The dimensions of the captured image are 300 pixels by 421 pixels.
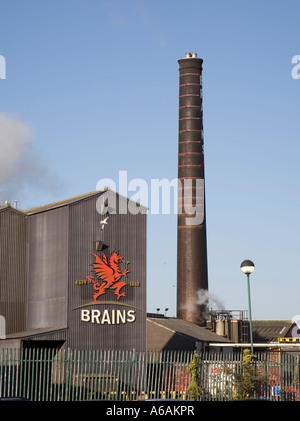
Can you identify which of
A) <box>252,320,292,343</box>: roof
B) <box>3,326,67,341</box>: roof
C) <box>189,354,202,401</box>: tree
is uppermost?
<box>252,320,292,343</box>: roof

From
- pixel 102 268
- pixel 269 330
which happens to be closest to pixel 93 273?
pixel 102 268

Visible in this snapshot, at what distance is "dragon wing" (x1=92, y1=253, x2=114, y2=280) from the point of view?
44.8 meters

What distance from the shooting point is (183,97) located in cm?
7212

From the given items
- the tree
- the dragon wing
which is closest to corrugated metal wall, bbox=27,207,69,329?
the dragon wing

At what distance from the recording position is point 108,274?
4516cm

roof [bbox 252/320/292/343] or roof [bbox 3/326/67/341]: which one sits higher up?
roof [bbox 252/320/292/343]

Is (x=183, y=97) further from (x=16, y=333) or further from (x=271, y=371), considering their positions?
(x=271, y=371)

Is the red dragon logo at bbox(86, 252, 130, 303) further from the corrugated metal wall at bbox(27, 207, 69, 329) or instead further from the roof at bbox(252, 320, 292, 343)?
the roof at bbox(252, 320, 292, 343)

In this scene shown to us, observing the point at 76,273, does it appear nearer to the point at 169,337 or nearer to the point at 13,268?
the point at 13,268

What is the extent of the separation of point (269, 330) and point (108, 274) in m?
40.7

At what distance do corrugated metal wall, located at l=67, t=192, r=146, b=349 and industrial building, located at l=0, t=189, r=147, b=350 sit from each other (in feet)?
0.19

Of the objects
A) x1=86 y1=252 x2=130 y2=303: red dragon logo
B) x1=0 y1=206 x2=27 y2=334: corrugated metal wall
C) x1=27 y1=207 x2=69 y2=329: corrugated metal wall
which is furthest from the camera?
x1=86 y1=252 x2=130 y2=303: red dragon logo
